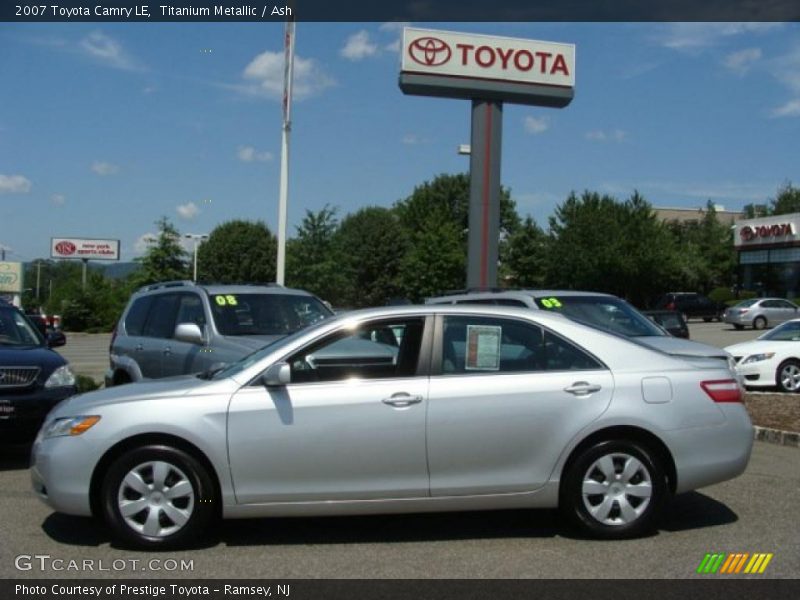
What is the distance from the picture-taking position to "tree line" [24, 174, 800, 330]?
41.0m

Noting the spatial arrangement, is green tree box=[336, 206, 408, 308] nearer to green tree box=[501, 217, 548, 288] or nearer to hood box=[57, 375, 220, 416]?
green tree box=[501, 217, 548, 288]

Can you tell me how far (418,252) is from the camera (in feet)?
193

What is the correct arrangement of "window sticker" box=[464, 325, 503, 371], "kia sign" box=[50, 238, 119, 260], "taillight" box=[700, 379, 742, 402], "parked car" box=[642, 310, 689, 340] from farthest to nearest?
"kia sign" box=[50, 238, 119, 260]
"parked car" box=[642, 310, 689, 340]
"taillight" box=[700, 379, 742, 402]
"window sticker" box=[464, 325, 503, 371]

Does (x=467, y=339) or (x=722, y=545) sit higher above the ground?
(x=467, y=339)

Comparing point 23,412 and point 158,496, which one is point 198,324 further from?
point 158,496

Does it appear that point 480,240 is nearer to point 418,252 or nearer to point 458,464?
point 458,464

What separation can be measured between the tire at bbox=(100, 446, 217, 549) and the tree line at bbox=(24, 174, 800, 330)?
28.4 metres

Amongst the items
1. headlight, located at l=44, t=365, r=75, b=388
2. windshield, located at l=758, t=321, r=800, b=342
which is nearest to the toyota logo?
windshield, located at l=758, t=321, r=800, b=342

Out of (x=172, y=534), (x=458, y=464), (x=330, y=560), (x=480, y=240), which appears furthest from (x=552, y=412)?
(x=480, y=240)

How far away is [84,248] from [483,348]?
3590 inches

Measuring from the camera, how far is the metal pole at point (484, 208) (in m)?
25.4

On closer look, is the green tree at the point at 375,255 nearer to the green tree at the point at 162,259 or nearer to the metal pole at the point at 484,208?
the green tree at the point at 162,259

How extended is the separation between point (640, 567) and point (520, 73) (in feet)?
73.7

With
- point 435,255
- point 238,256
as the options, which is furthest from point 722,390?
point 238,256
